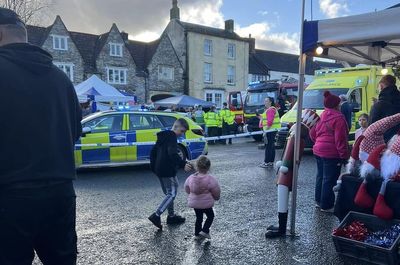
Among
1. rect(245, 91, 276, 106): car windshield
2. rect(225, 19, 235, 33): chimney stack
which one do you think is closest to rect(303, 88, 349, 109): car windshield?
rect(245, 91, 276, 106): car windshield

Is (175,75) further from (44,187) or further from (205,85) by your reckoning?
(44,187)

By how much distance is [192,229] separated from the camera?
5348 mm

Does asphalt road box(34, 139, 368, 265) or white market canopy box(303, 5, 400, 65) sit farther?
asphalt road box(34, 139, 368, 265)

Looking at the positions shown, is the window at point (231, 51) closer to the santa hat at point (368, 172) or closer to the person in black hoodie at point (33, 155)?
the santa hat at point (368, 172)

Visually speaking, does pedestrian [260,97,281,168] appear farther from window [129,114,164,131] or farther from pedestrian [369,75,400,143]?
pedestrian [369,75,400,143]

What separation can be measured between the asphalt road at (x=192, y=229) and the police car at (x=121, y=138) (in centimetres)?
111

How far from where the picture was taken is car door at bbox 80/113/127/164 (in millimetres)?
9656

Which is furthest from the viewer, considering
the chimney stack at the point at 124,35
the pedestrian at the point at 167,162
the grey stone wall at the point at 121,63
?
the chimney stack at the point at 124,35

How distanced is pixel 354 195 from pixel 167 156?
8.08 ft

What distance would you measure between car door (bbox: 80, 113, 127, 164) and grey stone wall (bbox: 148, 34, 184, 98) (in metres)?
29.2

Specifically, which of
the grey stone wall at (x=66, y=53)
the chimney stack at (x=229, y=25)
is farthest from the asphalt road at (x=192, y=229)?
the chimney stack at (x=229, y=25)

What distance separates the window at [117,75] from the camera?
37.0 m

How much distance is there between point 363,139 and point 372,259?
1.29 metres

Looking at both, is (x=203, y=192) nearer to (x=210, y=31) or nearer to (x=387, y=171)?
(x=387, y=171)
